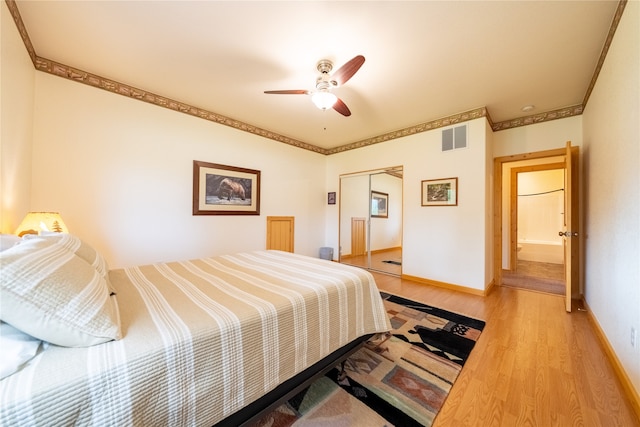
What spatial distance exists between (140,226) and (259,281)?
2.23 meters

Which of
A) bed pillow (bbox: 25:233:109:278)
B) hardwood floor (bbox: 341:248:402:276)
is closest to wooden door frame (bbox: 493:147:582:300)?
hardwood floor (bbox: 341:248:402:276)

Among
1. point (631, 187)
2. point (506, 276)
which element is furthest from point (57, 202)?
point (506, 276)

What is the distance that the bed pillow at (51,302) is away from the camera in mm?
724

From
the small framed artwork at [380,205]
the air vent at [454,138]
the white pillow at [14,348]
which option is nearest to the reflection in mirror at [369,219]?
the small framed artwork at [380,205]

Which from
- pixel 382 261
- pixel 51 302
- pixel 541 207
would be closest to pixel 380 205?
pixel 382 261

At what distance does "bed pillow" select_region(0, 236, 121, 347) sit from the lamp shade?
1.37 metres

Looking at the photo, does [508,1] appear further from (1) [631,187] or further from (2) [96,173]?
(2) [96,173]

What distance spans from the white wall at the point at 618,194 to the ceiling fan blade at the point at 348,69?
1710 mm

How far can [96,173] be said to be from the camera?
8.49 ft

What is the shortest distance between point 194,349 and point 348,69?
2.18 meters

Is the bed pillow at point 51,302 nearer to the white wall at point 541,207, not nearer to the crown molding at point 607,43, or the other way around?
the crown molding at point 607,43

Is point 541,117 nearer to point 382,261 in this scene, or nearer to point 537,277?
point 537,277

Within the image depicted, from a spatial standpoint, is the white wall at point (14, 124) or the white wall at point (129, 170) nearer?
the white wall at point (14, 124)

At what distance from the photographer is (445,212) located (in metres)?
3.57
